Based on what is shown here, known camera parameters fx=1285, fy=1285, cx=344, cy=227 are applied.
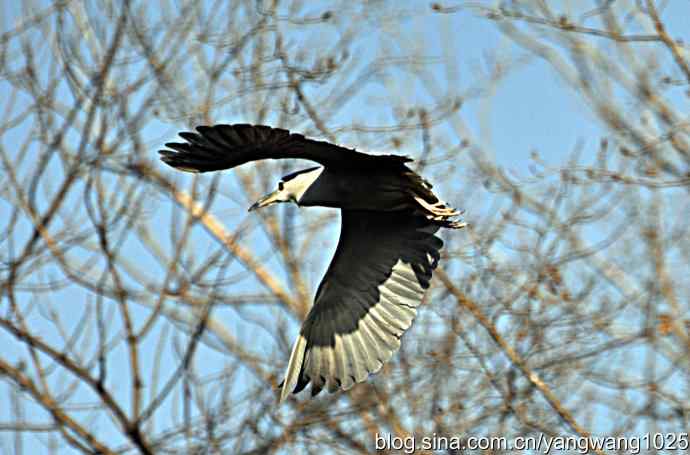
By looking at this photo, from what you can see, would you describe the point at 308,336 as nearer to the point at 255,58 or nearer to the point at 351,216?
the point at 351,216

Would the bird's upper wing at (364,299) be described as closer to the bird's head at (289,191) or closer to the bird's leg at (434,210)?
the bird's leg at (434,210)

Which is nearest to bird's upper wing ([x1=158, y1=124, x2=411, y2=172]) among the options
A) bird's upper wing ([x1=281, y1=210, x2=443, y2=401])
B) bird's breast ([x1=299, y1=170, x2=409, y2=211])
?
bird's breast ([x1=299, y1=170, x2=409, y2=211])

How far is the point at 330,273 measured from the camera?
20.1ft

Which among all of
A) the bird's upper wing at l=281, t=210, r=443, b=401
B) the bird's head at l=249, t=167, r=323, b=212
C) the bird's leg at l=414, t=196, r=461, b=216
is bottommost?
the bird's upper wing at l=281, t=210, r=443, b=401

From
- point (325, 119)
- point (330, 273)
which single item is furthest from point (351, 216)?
point (325, 119)

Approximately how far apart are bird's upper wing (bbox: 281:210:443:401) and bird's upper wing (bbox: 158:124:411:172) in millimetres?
760

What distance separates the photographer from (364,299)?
6180 mm

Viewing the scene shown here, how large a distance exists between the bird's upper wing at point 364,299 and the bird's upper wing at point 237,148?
76 cm

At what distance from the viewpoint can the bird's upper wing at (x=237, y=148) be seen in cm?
485

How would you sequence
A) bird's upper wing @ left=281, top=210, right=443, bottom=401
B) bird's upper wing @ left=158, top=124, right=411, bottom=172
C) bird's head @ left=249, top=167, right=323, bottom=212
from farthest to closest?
bird's upper wing @ left=281, top=210, right=443, bottom=401 < bird's head @ left=249, top=167, right=323, bottom=212 < bird's upper wing @ left=158, top=124, right=411, bottom=172

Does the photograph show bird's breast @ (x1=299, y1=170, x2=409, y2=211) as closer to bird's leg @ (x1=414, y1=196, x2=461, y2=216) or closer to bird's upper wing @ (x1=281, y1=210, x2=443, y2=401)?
bird's leg @ (x1=414, y1=196, x2=461, y2=216)

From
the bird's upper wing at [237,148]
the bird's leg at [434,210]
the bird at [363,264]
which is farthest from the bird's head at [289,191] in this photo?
the bird's leg at [434,210]

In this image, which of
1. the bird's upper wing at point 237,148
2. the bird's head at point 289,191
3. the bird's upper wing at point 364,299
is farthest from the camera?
the bird's upper wing at point 364,299

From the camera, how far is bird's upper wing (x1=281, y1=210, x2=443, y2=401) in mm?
5992
